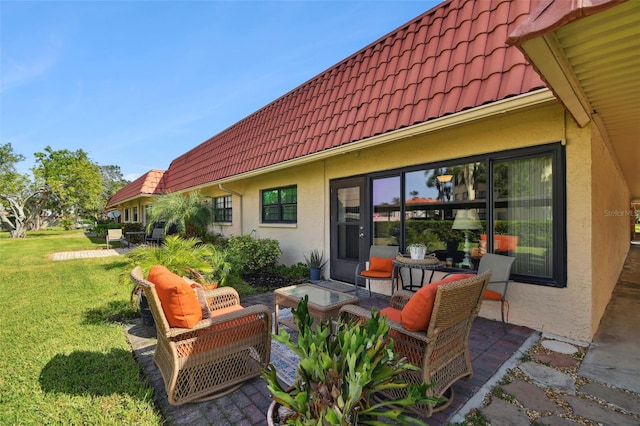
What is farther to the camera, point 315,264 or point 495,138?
point 315,264

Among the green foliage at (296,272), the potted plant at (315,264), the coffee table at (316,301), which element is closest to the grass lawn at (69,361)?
the coffee table at (316,301)

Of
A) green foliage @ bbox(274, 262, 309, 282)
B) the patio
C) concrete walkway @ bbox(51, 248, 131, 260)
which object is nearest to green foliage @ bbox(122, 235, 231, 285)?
the patio

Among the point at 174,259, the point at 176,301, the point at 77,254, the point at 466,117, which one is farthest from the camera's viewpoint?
the point at 77,254

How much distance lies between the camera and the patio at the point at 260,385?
2.26 meters

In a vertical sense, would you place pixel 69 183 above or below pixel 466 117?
above

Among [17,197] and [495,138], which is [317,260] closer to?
[495,138]

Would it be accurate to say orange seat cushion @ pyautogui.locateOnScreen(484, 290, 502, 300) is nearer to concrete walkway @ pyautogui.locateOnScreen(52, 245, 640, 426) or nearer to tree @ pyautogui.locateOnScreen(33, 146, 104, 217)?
concrete walkway @ pyautogui.locateOnScreen(52, 245, 640, 426)

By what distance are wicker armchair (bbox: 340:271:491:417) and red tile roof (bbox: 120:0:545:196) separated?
8.08 feet

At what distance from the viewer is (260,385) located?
272 centimetres

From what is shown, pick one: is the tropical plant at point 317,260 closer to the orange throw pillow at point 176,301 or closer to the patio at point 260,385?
the patio at point 260,385

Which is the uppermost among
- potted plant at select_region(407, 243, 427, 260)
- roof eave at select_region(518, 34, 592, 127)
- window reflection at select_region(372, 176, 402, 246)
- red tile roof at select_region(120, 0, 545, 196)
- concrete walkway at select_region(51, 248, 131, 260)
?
red tile roof at select_region(120, 0, 545, 196)

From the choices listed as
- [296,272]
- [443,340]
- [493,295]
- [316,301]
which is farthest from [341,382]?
[296,272]

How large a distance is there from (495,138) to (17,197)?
33.2 m

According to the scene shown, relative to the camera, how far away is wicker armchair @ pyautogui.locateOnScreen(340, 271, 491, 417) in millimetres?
2168
